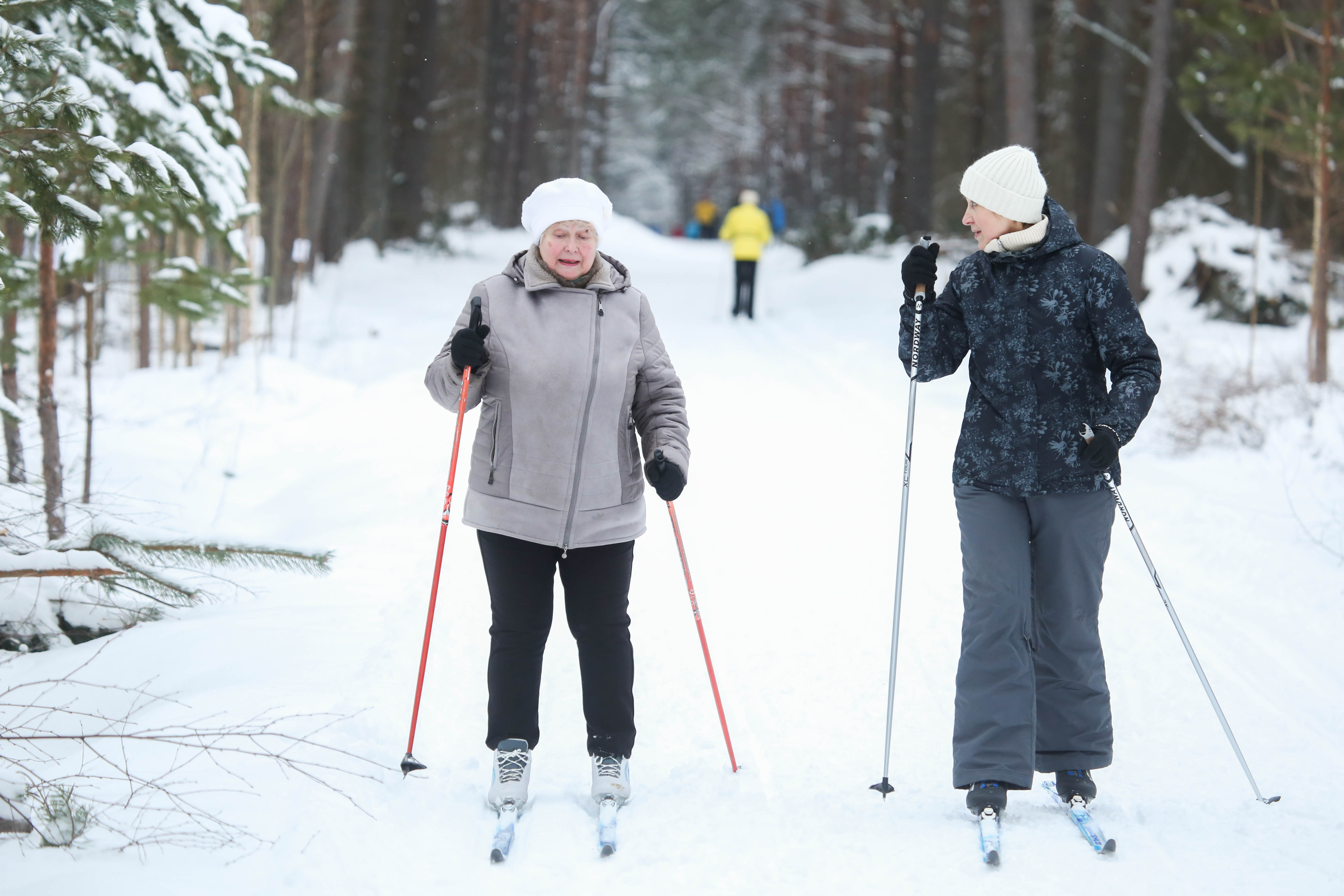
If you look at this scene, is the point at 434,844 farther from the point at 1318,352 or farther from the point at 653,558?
the point at 1318,352

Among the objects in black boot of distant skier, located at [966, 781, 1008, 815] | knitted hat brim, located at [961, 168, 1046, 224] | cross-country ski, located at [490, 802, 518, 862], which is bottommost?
cross-country ski, located at [490, 802, 518, 862]

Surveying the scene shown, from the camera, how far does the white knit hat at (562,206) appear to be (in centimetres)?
339

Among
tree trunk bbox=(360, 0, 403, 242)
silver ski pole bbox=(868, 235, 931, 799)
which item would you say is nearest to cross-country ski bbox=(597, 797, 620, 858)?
silver ski pole bbox=(868, 235, 931, 799)

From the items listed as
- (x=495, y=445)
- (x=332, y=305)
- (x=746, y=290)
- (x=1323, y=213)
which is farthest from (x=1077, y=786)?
(x=332, y=305)

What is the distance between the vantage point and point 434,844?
3.28m

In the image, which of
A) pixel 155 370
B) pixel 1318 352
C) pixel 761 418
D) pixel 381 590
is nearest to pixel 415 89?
pixel 155 370

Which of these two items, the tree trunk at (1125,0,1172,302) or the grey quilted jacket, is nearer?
the grey quilted jacket

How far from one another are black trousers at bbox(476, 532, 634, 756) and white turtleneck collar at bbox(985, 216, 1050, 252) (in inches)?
56.4

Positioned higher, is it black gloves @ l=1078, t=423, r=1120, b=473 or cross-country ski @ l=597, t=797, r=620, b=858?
black gloves @ l=1078, t=423, r=1120, b=473

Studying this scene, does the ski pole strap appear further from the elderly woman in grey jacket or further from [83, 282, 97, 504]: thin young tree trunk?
[83, 282, 97, 504]: thin young tree trunk

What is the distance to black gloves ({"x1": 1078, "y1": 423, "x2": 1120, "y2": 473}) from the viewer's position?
3.21m

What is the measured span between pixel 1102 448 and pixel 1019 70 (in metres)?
12.6

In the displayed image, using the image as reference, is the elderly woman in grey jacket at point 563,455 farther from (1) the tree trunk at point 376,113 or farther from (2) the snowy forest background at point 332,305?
(1) the tree trunk at point 376,113

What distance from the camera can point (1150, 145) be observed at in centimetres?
1301
